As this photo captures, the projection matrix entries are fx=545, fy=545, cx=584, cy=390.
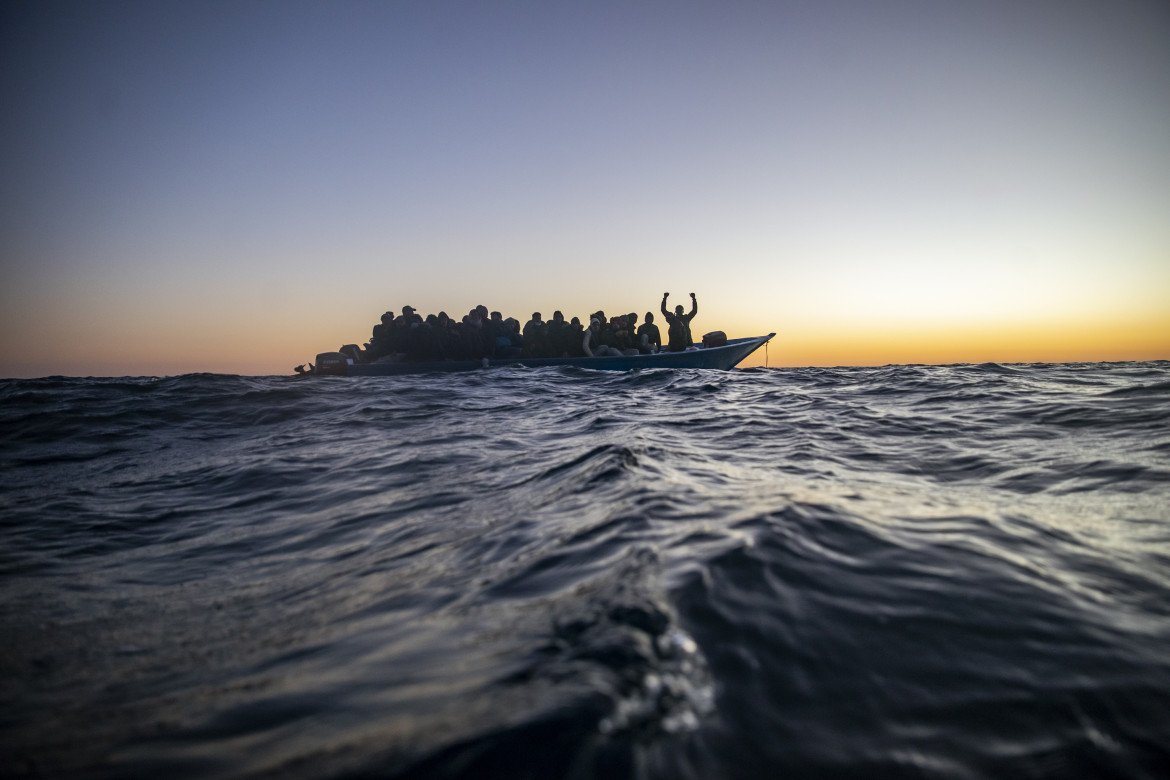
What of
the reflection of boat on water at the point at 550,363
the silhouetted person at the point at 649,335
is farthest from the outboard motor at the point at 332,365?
the silhouetted person at the point at 649,335

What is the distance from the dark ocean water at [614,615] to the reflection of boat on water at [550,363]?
37.5 feet

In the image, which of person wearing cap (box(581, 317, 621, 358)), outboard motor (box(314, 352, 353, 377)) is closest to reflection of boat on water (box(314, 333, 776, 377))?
outboard motor (box(314, 352, 353, 377))

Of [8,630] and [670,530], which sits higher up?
[670,530]

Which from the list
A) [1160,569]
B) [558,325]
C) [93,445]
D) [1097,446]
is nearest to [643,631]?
[1160,569]

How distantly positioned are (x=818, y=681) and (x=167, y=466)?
7.21 m

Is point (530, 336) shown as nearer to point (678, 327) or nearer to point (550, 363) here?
point (550, 363)

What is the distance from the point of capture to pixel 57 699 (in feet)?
5.82

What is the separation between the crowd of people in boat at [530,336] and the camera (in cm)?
1775

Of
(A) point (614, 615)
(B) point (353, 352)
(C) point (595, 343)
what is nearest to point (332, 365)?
(B) point (353, 352)

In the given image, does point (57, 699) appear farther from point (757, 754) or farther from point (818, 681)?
point (818, 681)

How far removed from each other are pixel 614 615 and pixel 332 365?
19.0 metres

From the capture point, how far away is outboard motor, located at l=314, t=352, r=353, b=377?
1858 centimetres

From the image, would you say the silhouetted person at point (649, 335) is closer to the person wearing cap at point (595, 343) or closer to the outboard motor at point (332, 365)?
the person wearing cap at point (595, 343)

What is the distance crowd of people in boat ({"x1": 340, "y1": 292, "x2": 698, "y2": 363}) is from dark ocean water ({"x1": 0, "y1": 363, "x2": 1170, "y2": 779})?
1257 centimetres
